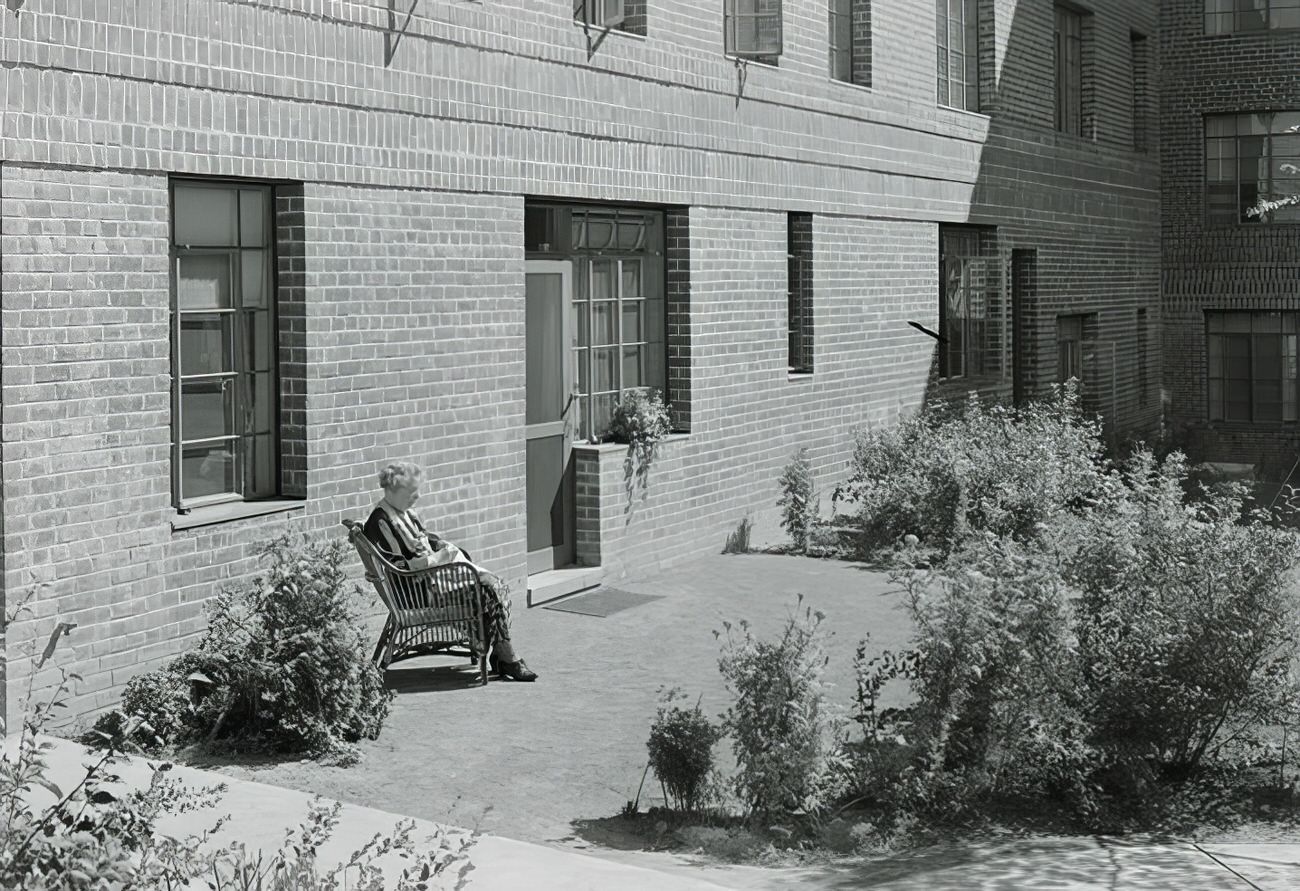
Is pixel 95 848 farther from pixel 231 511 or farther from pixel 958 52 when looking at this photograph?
pixel 958 52

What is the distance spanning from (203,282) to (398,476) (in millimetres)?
1625

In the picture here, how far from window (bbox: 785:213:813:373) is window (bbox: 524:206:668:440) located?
92.0 inches

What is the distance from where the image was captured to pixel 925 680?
305 inches

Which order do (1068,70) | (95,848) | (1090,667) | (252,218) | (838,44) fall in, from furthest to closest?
(1068,70), (838,44), (252,218), (1090,667), (95,848)

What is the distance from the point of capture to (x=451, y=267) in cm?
1169

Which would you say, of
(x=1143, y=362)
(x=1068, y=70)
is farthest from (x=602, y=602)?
(x=1143, y=362)

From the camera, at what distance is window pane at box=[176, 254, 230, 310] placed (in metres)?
9.84

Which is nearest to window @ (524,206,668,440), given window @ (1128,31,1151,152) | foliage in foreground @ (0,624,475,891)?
foliage in foreground @ (0,624,475,891)

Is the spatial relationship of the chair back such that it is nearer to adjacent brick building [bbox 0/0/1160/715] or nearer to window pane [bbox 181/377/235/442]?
adjacent brick building [bbox 0/0/1160/715]

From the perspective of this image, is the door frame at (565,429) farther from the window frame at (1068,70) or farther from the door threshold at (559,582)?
the window frame at (1068,70)

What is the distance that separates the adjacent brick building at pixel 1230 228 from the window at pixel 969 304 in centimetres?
608

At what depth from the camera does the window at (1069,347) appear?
23531 millimetres

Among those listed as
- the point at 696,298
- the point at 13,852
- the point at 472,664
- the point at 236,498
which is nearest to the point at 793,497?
the point at 696,298

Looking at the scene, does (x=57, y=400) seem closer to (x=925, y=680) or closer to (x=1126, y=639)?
(x=925, y=680)
